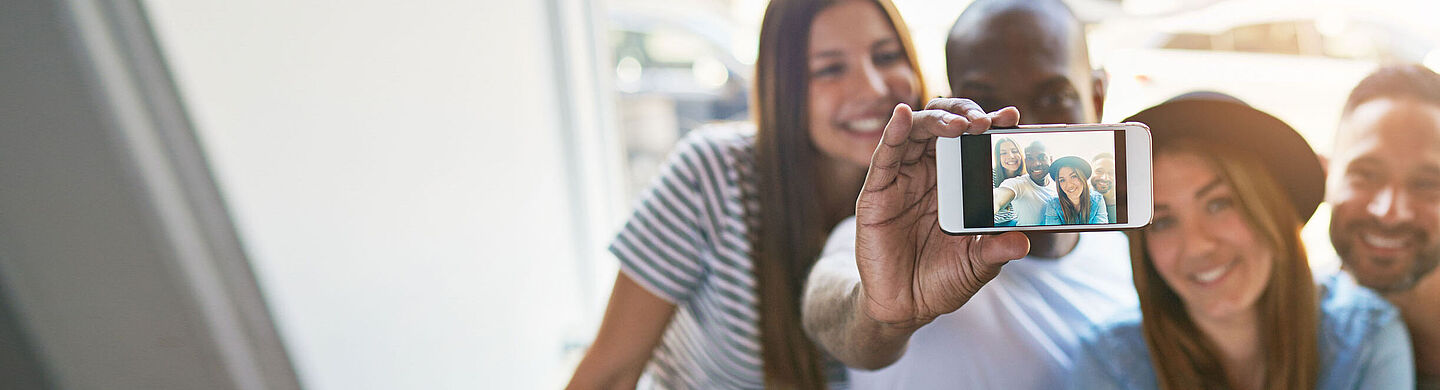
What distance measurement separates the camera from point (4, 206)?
0.70 meters

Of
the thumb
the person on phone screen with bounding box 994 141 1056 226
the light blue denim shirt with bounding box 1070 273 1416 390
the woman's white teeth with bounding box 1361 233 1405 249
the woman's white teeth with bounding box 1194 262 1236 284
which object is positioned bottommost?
the light blue denim shirt with bounding box 1070 273 1416 390

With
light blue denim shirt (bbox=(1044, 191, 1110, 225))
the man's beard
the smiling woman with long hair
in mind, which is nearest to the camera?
light blue denim shirt (bbox=(1044, 191, 1110, 225))

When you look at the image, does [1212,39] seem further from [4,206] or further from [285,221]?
[4,206]

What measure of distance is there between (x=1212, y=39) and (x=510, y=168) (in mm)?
930

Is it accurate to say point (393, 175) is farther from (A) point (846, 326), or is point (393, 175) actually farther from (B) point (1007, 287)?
(B) point (1007, 287)

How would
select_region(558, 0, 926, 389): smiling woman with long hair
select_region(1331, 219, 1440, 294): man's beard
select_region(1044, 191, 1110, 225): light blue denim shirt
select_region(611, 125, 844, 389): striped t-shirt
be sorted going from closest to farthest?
select_region(1044, 191, 1110, 225): light blue denim shirt
select_region(1331, 219, 1440, 294): man's beard
select_region(558, 0, 926, 389): smiling woman with long hair
select_region(611, 125, 844, 389): striped t-shirt

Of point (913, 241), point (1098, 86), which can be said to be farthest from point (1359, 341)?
point (913, 241)

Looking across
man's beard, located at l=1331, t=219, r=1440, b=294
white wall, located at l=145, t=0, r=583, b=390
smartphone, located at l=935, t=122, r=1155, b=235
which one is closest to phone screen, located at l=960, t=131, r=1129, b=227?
smartphone, located at l=935, t=122, r=1155, b=235

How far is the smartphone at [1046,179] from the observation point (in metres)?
0.55

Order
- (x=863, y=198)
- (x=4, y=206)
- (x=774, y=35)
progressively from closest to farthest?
1. (x=863, y=198)
2. (x=4, y=206)
3. (x=774, y=35)

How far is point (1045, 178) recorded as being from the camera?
0.55 m

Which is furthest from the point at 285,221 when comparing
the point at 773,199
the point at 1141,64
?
the point at 1141,64

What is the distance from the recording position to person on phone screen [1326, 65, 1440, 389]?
65 cm

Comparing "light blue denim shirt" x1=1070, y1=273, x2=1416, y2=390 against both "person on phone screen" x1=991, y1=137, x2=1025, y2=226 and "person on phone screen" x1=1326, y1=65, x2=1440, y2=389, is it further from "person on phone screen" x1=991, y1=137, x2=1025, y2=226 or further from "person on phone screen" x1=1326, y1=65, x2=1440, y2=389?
"person on phone screen" x1=991, y1=137, x2=1025, y2=226
